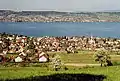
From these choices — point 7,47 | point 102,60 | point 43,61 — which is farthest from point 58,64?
point 7,47

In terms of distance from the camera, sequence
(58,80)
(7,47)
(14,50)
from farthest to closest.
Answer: (7,47), (14,50), (58,80)

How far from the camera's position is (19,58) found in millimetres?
88625

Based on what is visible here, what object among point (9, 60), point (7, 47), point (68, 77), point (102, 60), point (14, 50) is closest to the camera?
point (68, 77)

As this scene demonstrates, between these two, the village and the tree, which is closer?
the tree

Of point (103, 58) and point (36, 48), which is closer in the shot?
point (103, 58)

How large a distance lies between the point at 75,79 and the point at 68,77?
4.57 ft

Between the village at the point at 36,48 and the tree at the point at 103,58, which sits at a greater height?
the tree at the point at 103,58

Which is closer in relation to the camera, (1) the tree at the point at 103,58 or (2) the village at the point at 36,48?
(1) the tree at the point at 103,58

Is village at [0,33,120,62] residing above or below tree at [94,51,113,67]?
below

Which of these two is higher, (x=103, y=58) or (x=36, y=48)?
(x=103, y=58)

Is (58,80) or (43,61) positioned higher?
(58,80)

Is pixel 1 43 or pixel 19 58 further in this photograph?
pixel 1 43

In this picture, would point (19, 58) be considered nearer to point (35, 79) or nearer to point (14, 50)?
point (14, 50)

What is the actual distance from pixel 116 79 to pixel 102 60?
4633 centimetres
